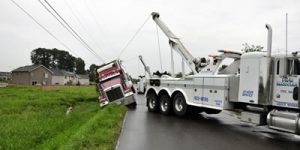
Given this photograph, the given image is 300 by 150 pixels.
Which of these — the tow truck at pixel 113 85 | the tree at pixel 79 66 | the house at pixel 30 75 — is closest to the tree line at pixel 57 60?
the tree at pixel 79 66

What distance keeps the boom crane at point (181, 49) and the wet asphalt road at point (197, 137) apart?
277cm

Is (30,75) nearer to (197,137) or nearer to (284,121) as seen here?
(197,137)

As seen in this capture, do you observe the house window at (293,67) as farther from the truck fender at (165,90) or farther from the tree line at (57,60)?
the tree line at (57,60)

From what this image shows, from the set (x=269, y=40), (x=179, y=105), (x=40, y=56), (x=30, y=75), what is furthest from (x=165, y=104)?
(x=40, y=56)

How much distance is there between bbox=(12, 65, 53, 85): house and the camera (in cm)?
9450

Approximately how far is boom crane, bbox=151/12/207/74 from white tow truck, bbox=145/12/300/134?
1.8 inches

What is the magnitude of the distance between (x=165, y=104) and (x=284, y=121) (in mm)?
7505

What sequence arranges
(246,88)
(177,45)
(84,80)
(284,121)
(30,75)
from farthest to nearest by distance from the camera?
(84,80) < (30,75) < (177,45) < (246,88) < (284,121)

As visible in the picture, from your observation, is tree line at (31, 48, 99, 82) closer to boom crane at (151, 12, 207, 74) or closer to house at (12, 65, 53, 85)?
house at (12, 65, 53, 85)

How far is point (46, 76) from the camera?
100 m

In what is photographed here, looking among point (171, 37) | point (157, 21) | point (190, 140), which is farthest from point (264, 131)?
point (157, 21)

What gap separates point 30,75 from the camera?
94188mm

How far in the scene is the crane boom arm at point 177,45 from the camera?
17.3 metres

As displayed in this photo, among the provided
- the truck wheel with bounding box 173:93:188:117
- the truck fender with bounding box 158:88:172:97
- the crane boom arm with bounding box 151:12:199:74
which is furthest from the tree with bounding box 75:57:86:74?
the truck wheel with bounding box 173:93:188:117
